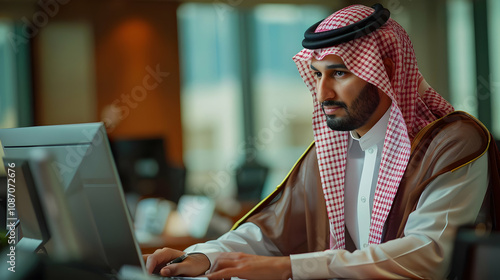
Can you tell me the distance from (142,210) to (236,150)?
118 cm

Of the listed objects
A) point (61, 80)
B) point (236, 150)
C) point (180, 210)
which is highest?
point (61, 80)

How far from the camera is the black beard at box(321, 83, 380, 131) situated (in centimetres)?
179

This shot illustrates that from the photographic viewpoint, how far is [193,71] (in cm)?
590

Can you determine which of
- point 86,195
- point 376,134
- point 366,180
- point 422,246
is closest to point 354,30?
point 376,134

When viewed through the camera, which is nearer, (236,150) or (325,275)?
(325,275)

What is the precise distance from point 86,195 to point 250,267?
481mm

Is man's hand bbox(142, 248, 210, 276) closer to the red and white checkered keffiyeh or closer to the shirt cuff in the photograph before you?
the shirt cuff

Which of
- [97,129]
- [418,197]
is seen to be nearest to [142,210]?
[418,197]

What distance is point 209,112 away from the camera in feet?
19.7

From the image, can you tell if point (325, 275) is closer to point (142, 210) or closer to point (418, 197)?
point (418, 197)

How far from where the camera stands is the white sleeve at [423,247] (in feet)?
4.70

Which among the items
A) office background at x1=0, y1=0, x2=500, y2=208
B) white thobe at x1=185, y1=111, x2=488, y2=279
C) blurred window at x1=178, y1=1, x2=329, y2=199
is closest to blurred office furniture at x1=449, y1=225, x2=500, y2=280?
white thobe at x1=185, y1=111, x2=488, y2=279

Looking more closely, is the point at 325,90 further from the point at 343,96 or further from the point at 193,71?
the point at 193,71

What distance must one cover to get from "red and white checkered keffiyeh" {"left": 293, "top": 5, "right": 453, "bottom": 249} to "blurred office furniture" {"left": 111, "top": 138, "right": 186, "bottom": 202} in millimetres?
3739
